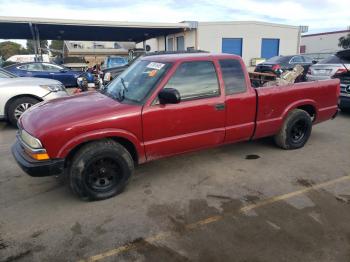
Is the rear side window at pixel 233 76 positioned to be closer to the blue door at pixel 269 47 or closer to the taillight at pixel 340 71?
the taillight at pixel 340 71

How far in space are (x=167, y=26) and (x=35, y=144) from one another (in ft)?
64.0

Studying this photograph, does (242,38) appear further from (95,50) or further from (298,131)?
(95,50)

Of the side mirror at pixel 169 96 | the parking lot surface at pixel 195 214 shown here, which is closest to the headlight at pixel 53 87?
the parking lot surface at pixel 195 214

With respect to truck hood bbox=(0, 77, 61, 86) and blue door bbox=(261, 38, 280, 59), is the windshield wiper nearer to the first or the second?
truck hood bbox=(0, 77, 61, 86)

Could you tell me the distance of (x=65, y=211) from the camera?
3521mm

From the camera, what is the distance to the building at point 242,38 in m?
24.5

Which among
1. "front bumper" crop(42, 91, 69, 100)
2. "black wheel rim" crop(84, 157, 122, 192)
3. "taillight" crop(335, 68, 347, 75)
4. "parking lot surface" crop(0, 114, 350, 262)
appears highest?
"taillight" crop(335, 68, 347, 75)

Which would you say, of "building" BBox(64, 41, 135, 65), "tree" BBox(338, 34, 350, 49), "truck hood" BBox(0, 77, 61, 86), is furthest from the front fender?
"tree" BBox(338, 34, 350, 49)

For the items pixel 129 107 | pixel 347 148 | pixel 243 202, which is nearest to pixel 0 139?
pixel 129 107

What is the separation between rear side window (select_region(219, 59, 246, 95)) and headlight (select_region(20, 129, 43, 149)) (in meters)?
2.53

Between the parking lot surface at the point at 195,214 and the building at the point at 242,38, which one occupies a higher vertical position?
the building at the point at 242,38

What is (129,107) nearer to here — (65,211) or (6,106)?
(65,211)

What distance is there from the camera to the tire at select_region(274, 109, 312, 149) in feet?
16.7

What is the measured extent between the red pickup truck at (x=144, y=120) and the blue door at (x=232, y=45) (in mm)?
21714
